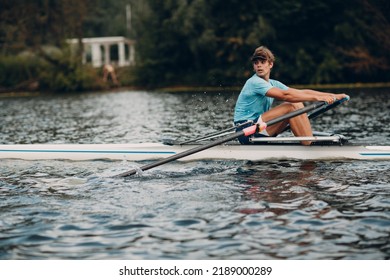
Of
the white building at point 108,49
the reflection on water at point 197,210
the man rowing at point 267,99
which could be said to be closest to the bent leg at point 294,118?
the man rowing at point 267,99

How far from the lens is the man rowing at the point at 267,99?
452 inches

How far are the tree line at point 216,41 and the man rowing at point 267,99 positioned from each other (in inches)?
1338

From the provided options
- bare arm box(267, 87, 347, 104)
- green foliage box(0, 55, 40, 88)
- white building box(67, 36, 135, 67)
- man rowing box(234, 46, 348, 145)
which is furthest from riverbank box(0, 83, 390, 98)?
bare arm box(267, 87, 347, 104)

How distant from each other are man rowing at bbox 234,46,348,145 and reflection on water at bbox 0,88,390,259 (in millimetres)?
697

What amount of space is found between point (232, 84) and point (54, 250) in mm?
41826

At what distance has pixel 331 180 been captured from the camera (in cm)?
1078

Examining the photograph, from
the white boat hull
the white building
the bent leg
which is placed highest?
the white building

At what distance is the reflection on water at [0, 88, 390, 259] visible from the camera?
24.7 feet

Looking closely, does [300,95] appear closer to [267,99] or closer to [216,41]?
[267,99]

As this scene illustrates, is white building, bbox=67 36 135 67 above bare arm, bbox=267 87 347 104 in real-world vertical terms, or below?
above

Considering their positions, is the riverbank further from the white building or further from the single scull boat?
the single scull boat

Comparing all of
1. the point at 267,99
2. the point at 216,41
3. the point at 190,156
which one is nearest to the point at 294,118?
the point at 267,99

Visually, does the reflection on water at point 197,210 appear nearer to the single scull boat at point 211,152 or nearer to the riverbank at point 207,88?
the single scull boat at point 211,152
